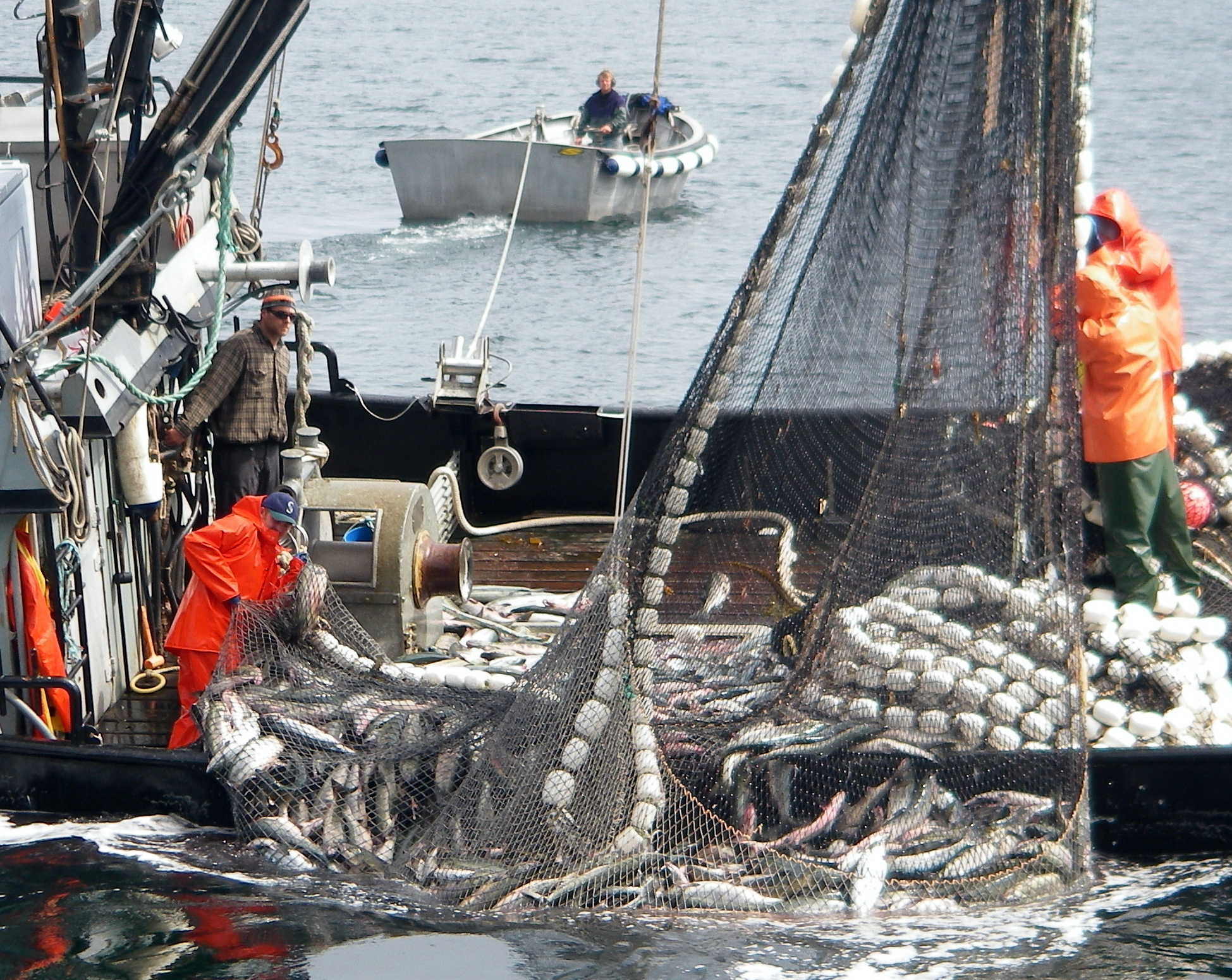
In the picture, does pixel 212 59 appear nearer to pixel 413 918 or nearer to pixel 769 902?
pixel 413 918

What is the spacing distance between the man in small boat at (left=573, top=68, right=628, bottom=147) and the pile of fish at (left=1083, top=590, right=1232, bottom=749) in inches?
788

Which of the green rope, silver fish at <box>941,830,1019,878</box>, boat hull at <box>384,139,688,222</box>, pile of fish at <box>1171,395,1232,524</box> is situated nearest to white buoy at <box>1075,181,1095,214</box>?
pile of fish at <box>1171,395,1232,524</box>

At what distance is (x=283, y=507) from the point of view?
25.2 feet

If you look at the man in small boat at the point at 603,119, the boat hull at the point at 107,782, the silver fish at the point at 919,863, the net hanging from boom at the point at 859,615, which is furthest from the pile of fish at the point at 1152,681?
the man in small boat at the point at 603,119

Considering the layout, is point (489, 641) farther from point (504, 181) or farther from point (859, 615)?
point (504, 181)

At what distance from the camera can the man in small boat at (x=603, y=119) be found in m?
26.5

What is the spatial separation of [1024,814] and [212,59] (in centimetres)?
526

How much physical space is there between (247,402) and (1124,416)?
4.88 m

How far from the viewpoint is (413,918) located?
261 inches

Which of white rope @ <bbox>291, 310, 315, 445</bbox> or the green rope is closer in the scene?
the green rope

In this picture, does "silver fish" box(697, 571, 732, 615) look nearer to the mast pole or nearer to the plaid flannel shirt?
the plaid flannel shirt

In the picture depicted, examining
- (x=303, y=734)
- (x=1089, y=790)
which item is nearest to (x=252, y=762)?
(x=303, y=734)

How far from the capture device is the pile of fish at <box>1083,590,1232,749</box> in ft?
24.6

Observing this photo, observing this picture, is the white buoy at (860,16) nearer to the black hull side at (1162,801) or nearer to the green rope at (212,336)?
the green rope at (212,336)
